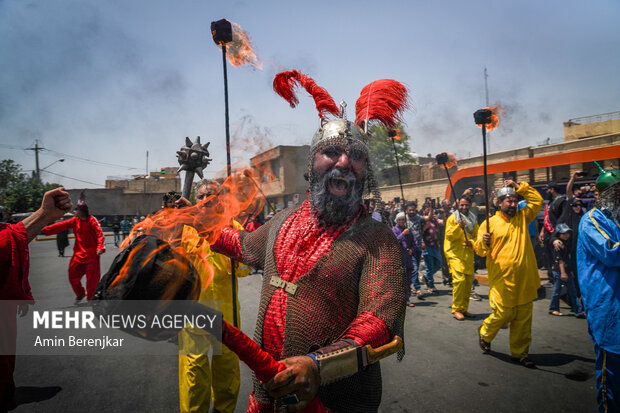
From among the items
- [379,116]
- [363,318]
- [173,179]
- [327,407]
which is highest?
[173,179]

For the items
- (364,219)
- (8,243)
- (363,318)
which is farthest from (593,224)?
(8,243)

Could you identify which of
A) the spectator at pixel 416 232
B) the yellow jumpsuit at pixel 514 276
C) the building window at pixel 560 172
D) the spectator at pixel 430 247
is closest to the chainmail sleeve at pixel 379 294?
the yellow jumpsuit at pixel 514 276

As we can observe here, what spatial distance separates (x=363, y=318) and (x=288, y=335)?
361 mm

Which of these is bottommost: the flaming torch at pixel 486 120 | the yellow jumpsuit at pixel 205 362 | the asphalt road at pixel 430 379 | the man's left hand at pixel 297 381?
the asphalt road at pixel 430 379

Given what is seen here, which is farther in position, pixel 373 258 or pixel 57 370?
pixel 57 370

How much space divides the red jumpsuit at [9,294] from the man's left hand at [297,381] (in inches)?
106

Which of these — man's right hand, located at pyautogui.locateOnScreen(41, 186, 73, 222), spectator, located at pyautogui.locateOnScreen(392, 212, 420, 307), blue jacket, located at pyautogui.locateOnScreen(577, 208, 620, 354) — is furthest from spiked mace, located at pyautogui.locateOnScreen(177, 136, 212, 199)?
spectator, located at pyautogui.locateOnScreen(392, 212, 420, 307)

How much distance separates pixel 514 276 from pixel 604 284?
4.73 ft

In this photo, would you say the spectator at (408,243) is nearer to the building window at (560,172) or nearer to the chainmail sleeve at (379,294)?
the chainmail sleeve at (379,294)

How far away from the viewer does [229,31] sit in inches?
116

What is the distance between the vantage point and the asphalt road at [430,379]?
3582mm

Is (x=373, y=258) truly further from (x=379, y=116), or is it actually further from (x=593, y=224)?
(x=593, y=224)

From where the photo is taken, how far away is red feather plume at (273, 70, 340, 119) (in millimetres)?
2312

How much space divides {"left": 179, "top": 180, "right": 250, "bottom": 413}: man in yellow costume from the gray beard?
1037mm
